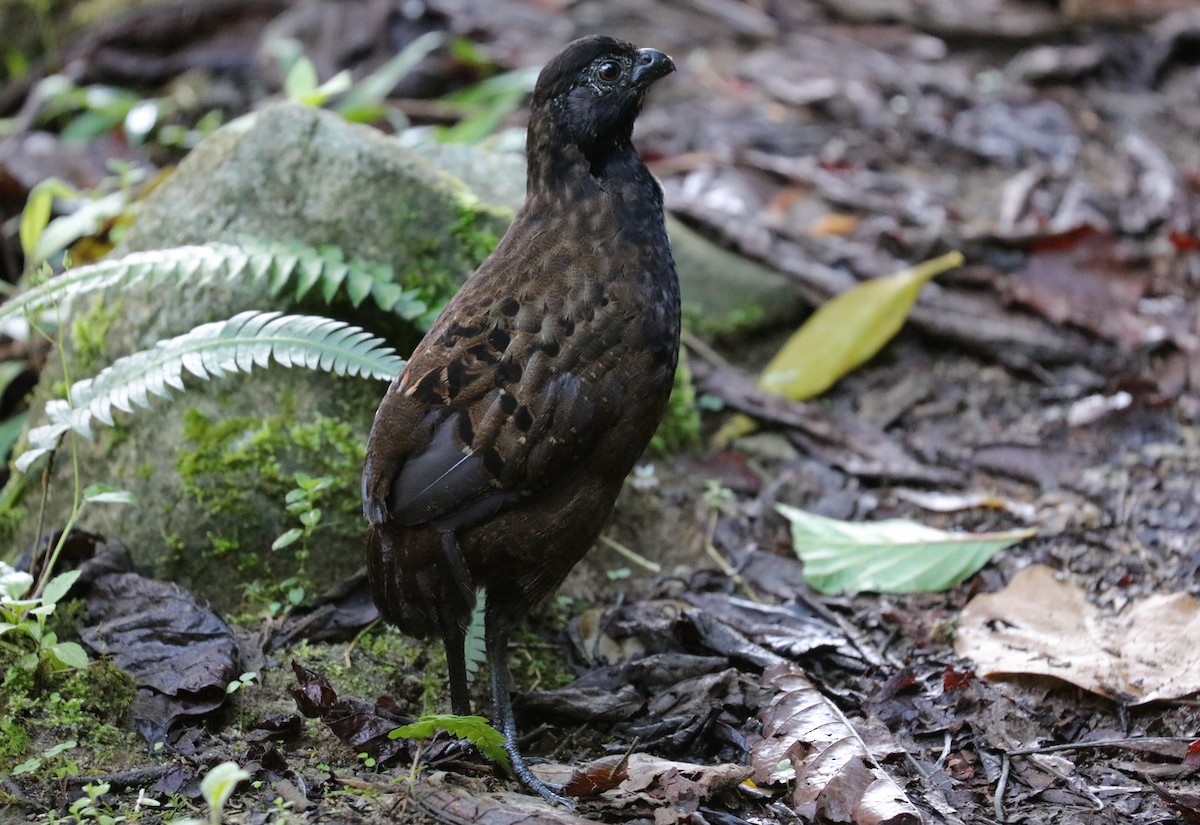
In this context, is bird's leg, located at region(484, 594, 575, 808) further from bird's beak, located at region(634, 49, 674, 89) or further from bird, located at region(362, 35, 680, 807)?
bird's beak, located at region(634, 49, 674, 89)

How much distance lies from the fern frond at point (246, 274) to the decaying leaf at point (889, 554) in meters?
1.66

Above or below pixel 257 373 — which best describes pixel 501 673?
below

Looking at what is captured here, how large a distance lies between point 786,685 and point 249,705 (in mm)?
1572

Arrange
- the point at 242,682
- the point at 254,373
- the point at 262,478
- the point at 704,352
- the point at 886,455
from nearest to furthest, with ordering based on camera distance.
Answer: the point at 242,682 → the point at 262,478 → the point at 254,373 → the point at 886,455 → the point at 704,352

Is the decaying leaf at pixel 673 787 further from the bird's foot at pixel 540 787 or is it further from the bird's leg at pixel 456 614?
the bird's leg at pixel 456 614

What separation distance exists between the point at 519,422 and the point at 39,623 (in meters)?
1.40

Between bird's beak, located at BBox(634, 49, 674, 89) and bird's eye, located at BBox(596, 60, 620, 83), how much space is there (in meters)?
0.06

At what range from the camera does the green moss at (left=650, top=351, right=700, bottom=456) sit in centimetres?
502

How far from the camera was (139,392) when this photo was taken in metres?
3.57

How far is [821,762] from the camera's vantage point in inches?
129

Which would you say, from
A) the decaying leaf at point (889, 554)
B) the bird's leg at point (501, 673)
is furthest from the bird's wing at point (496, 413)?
the decaying leaf at point (889, 554)

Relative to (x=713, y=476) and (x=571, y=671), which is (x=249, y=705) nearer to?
(x=571, y=671)

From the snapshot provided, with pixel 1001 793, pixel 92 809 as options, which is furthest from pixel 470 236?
pixel 1001 793

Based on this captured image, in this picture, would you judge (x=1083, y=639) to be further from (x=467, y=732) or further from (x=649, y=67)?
(x=649, y=67)
